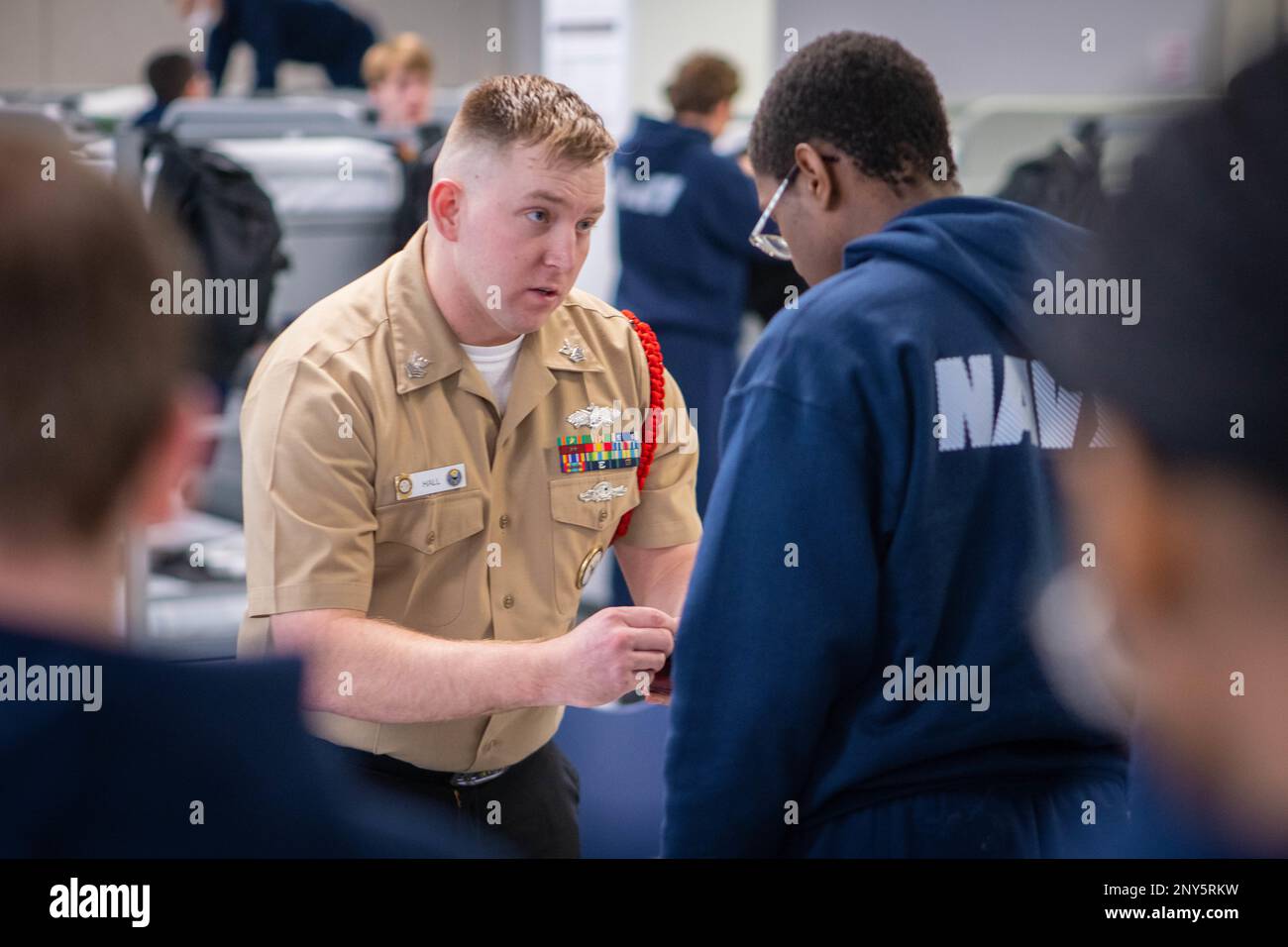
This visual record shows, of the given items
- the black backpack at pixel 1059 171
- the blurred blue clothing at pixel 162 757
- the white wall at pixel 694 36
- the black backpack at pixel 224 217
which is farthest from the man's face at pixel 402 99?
the blurred blue clothing at pixel 162 757

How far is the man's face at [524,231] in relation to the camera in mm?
1188

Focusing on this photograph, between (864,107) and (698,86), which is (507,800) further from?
(698,86)

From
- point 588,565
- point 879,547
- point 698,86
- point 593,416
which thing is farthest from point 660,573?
point 698,86

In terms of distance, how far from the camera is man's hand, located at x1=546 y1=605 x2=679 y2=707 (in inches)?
47.1

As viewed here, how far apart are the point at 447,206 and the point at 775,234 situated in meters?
0.33

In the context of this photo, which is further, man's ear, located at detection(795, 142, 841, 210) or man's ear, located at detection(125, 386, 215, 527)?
man's ear, located at detection(795, 142, 841, 210)

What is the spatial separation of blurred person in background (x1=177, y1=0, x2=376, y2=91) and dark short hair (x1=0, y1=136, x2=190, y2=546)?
104 inches

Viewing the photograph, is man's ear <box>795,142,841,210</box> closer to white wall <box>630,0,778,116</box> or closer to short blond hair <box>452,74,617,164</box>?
short blond hair <box>452,74,617,164</box>

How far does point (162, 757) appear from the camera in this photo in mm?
660

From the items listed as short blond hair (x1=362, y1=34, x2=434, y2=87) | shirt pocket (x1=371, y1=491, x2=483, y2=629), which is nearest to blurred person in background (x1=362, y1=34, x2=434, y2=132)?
short blond hair (x1=362, y1=34, x2=434, y2=87)

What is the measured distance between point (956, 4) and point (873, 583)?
1.72 meters

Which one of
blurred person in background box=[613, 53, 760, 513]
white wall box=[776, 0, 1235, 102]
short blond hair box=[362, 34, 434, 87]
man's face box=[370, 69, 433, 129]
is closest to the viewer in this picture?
blurred person in background box=[613, 53, 760, 513]

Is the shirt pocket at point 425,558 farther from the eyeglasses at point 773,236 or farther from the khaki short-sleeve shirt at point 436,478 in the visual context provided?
the eyeglasses at point 773,236

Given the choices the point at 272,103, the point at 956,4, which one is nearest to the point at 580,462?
the point at 956,4
